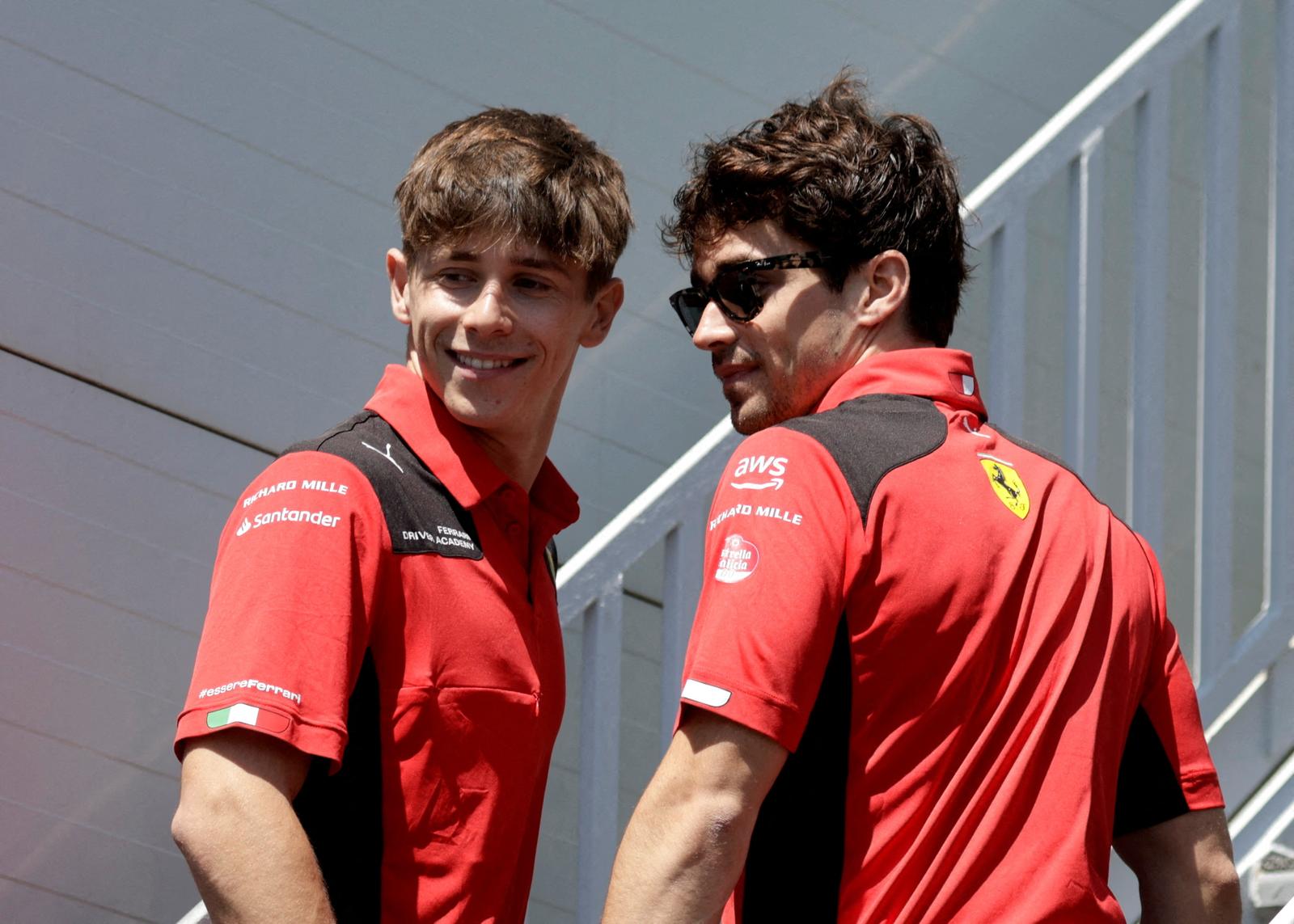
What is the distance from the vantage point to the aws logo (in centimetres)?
190

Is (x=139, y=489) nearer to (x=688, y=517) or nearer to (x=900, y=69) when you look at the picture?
(x=688, y=517)

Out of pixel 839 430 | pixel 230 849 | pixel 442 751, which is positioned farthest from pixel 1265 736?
pixel 230 849

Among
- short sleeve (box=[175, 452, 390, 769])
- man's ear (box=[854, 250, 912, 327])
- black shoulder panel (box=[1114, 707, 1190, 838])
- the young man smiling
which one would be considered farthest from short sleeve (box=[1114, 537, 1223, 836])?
short sleeve (box=[175, 452, 390, 769])

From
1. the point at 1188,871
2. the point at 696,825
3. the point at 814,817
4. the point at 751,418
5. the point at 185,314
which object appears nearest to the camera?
the point at 696,825

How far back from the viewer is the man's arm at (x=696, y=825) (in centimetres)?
176

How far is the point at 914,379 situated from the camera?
210cm

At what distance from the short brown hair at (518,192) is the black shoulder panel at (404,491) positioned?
0.93 ft

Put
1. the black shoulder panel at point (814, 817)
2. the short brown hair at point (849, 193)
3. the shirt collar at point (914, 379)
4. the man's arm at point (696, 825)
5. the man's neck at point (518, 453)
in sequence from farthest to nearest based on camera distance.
Answer: the man's neck at point (518, 453)
the short brown hair at point (849, 193)
the shirt collar at point (914, 379)
the black shoulder panel at point (814, 817)
the man's arm at point (696, 825)

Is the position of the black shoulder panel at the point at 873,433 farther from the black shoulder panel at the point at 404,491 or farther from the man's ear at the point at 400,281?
the man's ear at the point at 400,281

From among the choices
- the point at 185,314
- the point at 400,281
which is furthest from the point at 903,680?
the point at 185,314

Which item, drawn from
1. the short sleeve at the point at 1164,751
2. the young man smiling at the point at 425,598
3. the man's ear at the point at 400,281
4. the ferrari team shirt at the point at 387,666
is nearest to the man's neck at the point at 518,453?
Result: the young man smiling at the point at 425,598

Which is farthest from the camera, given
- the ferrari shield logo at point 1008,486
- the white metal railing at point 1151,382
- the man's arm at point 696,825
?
the white metal railing at point 1151,382

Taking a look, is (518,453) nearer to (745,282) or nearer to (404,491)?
(404,491)

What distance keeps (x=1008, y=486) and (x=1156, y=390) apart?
134cm
